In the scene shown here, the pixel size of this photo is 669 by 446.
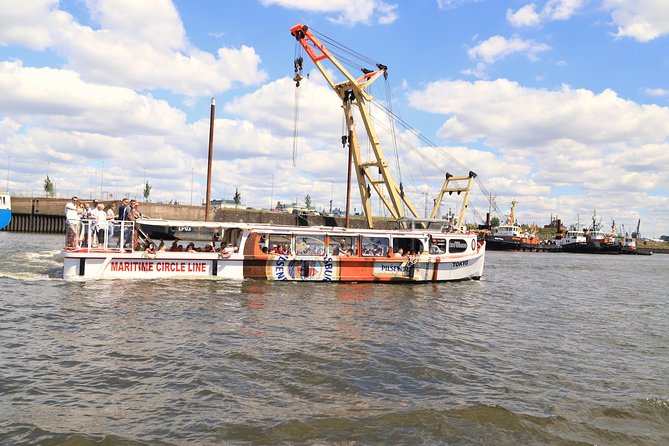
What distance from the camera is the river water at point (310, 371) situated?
771 cm

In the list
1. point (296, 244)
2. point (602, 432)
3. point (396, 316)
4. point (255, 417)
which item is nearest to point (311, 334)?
point (396, 316)

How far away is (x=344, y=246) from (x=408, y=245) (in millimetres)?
3720

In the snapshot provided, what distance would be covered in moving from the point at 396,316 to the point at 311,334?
4.36 metres

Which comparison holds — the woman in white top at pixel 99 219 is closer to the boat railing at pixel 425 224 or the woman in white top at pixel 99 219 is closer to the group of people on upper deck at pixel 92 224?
the group of people on upper deck at pixel 92 224

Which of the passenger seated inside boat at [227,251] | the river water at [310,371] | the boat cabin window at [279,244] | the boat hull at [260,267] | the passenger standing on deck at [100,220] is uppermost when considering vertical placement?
the passenger standing on deck at [100,220]

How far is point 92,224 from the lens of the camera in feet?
68.5

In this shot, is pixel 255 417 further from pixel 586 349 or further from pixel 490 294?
pixel 490 294

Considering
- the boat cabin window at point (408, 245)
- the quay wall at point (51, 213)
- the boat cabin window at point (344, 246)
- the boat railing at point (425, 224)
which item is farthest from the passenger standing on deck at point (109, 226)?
the quay wall at point (51, 213)

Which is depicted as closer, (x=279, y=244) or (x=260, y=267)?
(x=260, y=267)

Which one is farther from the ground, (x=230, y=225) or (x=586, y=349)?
(x=230, y=225)

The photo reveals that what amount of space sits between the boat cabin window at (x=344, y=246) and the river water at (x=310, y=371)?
5333mm

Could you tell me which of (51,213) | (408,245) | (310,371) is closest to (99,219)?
(310,371)

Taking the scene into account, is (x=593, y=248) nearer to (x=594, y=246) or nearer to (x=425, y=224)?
(x=594, y=246)

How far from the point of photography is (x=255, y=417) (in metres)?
A: 7.96
